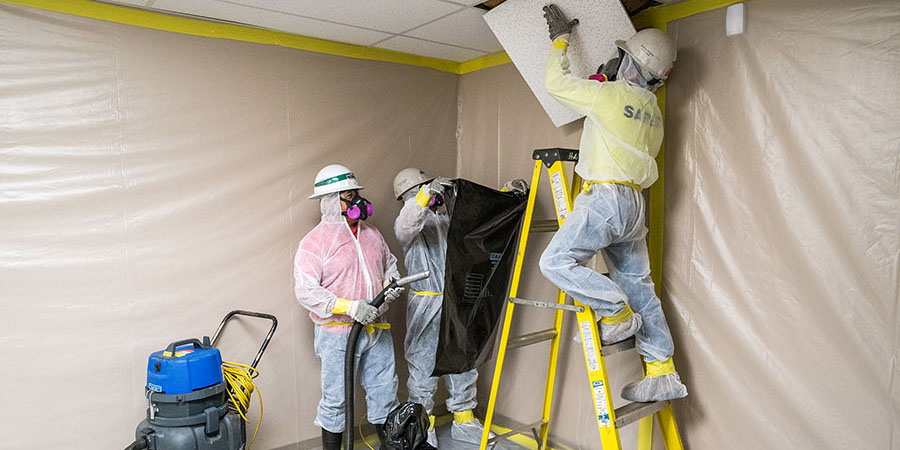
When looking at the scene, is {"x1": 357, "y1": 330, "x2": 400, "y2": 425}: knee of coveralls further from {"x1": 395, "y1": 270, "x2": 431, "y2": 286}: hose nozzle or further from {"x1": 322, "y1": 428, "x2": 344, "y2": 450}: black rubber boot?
{"x1": 395, "y1": 270, "x2": 431, "y2": 286}: hose nozzle

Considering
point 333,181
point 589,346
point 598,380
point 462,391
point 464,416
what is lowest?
point 464,416

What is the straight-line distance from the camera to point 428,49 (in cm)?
300

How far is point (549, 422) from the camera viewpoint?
9.12 feet

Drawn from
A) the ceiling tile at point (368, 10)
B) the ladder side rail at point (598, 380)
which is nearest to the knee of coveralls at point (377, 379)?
the ladder side rail at point (598, 380)

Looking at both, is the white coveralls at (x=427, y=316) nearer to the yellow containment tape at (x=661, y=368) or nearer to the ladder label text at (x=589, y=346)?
the ladder label text at (x=589, y=346)

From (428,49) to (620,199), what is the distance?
1.52 meters

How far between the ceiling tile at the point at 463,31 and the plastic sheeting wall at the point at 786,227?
835mm

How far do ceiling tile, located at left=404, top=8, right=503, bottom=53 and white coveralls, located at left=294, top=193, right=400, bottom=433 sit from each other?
908 mm

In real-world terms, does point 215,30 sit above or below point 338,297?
above

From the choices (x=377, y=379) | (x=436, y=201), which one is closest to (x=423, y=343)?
(x=377, y=379)

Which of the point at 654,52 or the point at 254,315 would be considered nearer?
the point at 654,52

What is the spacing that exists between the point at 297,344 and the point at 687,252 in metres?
1.86

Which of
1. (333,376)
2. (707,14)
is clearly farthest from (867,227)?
(333,376)

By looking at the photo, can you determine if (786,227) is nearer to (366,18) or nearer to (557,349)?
(557,349)
